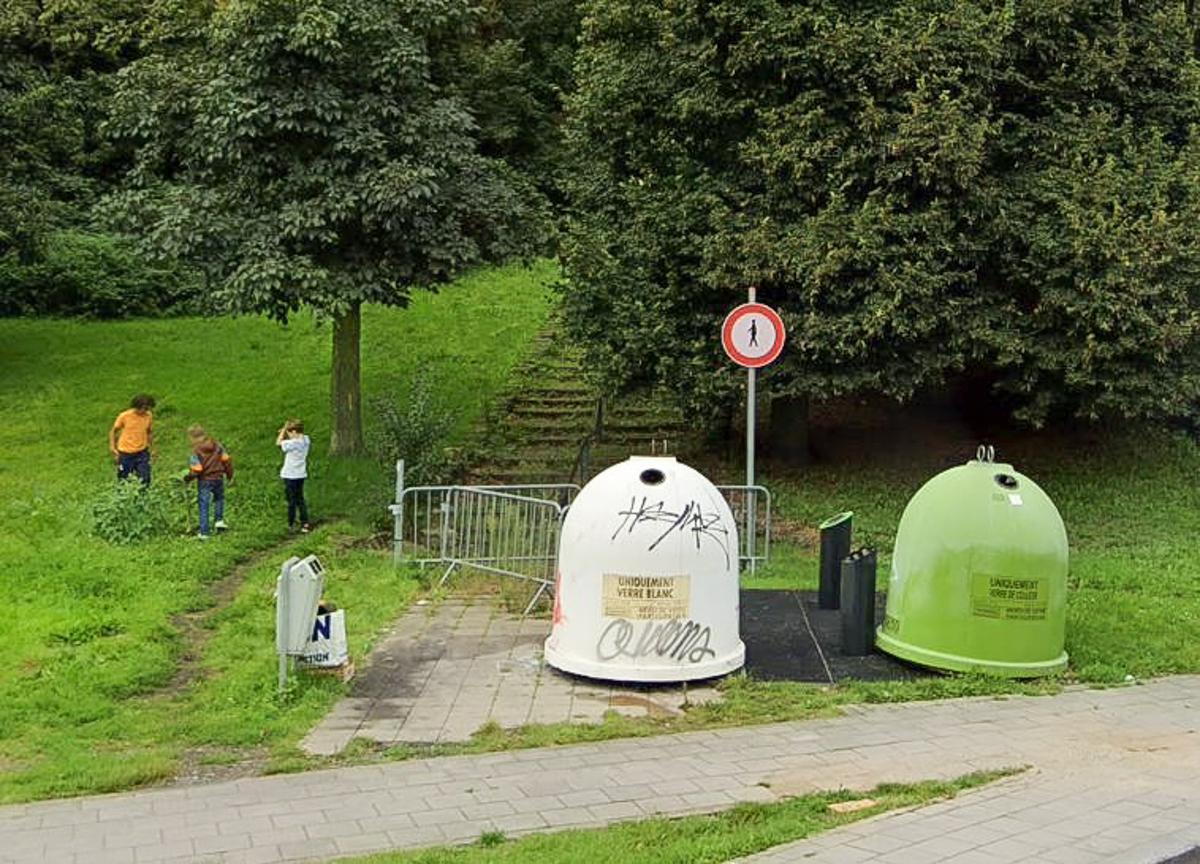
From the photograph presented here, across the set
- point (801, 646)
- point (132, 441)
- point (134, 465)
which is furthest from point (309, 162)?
point (801, 646)

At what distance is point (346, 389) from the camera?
1684cm

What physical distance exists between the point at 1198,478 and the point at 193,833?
14524 mm

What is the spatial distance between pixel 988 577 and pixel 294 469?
8.42 meters

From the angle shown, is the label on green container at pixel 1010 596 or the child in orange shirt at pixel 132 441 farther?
the child in orange shirt at pixel 132 441

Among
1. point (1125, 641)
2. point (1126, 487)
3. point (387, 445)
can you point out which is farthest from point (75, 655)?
point (1126, 487)

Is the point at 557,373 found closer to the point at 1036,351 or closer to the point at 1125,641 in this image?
the point at 1036,351

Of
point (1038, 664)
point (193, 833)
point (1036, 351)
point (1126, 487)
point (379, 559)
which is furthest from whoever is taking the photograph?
point (1126, 487)

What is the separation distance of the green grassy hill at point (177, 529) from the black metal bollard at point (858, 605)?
384 cm

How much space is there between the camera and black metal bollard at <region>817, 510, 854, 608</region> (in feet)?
33.8

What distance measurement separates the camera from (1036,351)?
46.0 ft

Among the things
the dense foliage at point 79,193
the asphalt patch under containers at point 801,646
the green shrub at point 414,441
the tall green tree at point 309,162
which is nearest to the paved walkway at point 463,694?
the asphalt patch under containers at point 801,646

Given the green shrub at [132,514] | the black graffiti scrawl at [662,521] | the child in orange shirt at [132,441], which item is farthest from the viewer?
the child in orange shirt at [132,441]

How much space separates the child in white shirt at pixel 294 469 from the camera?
1370 centimetres

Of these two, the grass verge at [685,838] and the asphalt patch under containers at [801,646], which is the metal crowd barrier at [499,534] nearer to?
the asphalt patch under containers at [801,646]
